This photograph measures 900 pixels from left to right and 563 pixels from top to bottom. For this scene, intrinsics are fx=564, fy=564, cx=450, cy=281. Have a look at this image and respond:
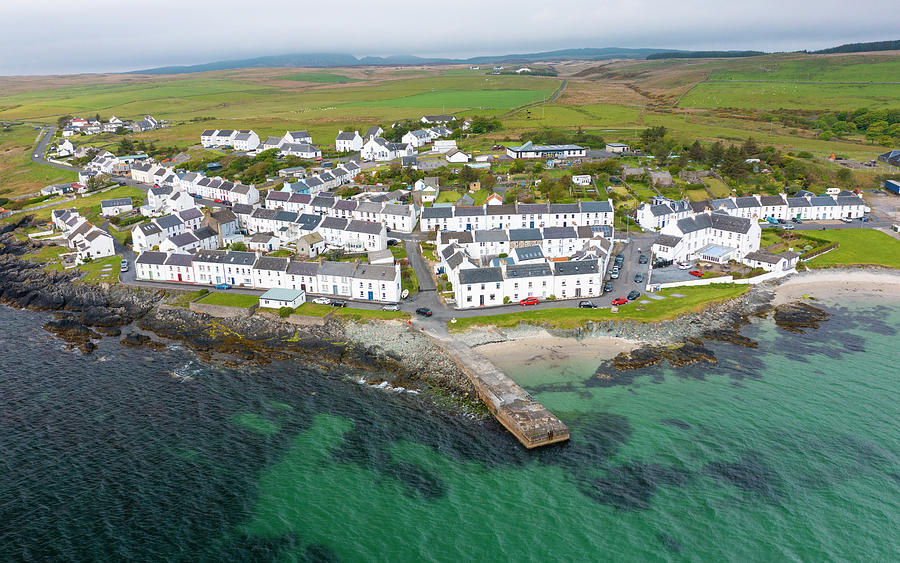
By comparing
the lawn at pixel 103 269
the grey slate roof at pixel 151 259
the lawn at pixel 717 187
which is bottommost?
the lawn at pixel 103 269

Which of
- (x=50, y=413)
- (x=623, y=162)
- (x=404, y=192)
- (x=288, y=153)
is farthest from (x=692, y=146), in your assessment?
(x=50, y=413)

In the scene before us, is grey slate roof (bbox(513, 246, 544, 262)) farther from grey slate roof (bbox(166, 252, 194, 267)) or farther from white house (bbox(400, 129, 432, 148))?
white house (bbox(400, 129, 432, 148))

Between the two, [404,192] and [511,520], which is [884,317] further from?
[404,192]

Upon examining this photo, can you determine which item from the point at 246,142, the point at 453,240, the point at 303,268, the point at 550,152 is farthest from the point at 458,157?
the point at 303,268

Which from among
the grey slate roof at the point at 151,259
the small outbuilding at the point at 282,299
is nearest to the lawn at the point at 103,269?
the grey slate roof at the point at 151,259

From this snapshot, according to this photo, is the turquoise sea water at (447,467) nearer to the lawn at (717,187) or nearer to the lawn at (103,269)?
the lawn at (103,269)

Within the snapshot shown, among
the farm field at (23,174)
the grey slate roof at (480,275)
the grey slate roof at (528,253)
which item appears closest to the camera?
the grey slate roof at (480,275)

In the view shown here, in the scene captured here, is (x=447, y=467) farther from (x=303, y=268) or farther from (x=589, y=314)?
(x=303, y=268)
